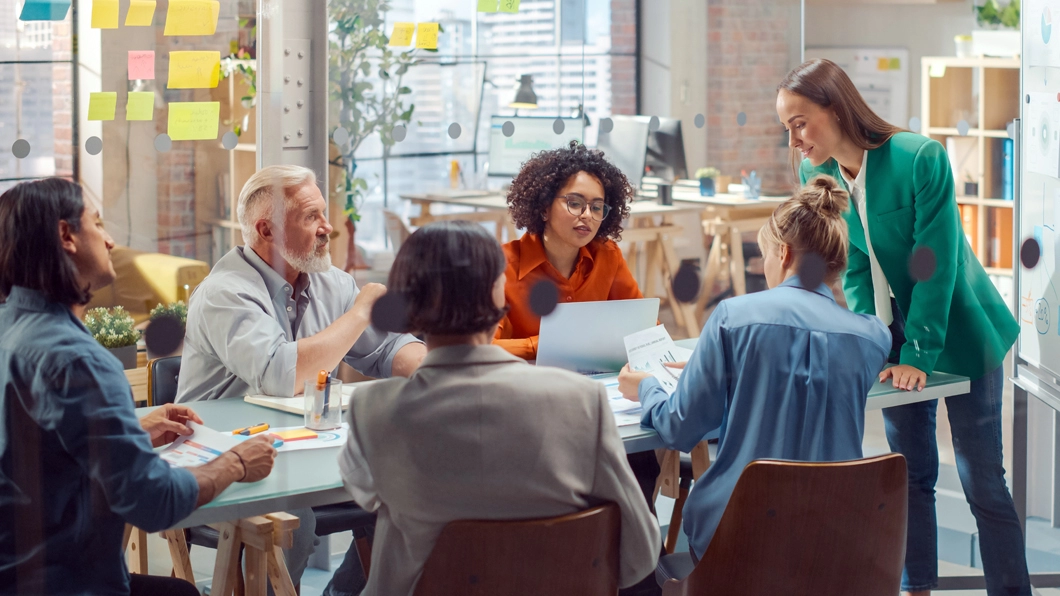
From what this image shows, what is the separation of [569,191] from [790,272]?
0.81 m

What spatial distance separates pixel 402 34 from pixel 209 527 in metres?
2.18

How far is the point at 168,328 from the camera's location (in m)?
2.66

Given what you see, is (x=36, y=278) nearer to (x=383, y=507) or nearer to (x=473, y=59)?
(x=383, y=507)

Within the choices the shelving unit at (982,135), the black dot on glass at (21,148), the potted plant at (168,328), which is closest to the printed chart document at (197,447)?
the potted plant at (168,328)

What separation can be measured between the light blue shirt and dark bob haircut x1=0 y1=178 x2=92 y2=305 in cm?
100

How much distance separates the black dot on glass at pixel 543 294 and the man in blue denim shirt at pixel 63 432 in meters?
1.04

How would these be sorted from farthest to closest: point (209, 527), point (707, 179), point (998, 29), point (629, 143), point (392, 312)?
point (707, 179) < point (629, 143) < point (998, 29) < point (209, 527) < point (392, 312)

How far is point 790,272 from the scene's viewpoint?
185cm

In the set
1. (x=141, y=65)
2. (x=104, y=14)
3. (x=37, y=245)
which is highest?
(x=104, y=14)

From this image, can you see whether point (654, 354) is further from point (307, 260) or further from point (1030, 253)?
point (1030, 253)

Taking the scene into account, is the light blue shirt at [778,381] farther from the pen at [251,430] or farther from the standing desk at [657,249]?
the standing desk at [657,249]

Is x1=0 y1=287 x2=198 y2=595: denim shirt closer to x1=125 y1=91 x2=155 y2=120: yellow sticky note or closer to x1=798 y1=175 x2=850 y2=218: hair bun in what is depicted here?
x1=798 y1=175 x2=850 y2=218: hair bun

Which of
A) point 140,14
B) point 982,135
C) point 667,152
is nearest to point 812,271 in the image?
point 982,135

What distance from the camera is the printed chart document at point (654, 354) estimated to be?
2.16m
